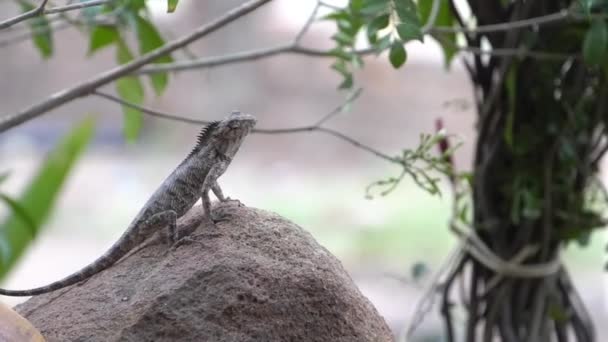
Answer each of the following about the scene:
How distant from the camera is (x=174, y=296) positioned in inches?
44.4

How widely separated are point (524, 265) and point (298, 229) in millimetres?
817

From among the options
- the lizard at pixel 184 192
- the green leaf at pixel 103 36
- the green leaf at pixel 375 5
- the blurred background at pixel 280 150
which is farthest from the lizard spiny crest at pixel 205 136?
the blurred background at pixel 280 150

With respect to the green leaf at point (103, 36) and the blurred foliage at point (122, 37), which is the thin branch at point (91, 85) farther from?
the green leaf at point (103, 36)

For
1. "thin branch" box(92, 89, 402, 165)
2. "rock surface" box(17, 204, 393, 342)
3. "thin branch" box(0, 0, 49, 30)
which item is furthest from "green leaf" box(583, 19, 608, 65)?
"thin branch" box(0, 0, 49, 30)

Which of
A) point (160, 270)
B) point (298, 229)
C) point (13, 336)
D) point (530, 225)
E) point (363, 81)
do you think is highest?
point (363, 81)

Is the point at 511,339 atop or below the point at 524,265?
below

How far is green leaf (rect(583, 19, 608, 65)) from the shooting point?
4.81 ft

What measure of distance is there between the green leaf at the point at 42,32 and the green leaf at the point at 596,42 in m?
1.16

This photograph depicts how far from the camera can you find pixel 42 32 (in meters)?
1.88

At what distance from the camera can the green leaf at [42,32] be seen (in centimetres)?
186

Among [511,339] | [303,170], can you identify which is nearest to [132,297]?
[511,339]

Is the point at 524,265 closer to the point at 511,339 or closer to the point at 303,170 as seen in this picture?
the point at 511,339

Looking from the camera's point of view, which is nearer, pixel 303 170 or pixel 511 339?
pixel 511 339

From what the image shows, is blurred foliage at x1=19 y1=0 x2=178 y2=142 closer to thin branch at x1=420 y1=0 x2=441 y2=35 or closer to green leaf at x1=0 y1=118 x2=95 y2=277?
thin branch at x1=420 y1=0 x2=441 y2=35
